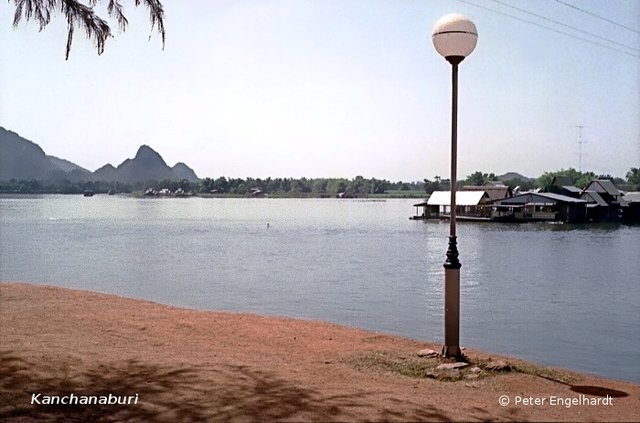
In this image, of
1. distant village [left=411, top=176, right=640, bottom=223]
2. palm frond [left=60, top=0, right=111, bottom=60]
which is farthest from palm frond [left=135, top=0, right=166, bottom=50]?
distant village [left=411, top=176, right=640, bottom=223]

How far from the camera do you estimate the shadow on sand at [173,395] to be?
5035 millimetres

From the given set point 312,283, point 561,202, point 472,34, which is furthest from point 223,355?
point 561,202

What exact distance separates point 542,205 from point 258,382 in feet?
275

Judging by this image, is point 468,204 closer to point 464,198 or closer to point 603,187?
point 464,198

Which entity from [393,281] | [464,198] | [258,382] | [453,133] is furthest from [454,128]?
[464,198]

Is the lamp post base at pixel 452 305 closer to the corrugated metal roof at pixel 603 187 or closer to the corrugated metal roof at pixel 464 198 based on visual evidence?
the corrugated metal roof at pixel 464 198

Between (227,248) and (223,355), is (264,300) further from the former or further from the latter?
(227,248)

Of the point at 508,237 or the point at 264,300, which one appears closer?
the point at 264,300

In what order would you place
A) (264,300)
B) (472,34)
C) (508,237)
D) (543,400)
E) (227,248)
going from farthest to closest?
1. (508,237)
2. (227,248)
3. (264,300)
4. (472,34)
5. (543,400)

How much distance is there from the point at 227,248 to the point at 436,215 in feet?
168

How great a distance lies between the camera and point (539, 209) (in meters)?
85.5

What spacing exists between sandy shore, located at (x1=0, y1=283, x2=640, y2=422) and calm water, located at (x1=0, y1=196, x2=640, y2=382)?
203 inches

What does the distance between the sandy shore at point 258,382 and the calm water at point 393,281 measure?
5.15m

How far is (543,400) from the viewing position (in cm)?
580
